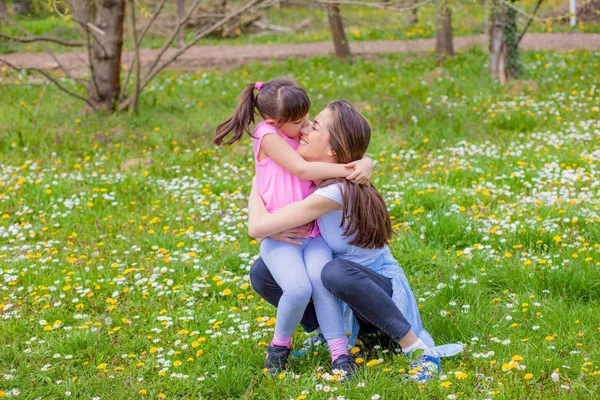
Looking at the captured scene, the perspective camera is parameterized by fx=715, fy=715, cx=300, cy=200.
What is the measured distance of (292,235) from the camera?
3416mm

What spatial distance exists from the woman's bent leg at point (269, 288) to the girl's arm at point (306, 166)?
50 cm

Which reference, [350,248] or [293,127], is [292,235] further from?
[293,127]

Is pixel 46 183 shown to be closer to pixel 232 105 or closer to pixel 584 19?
pixel 232 105

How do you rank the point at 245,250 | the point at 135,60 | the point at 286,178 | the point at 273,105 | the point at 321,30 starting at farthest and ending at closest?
the point at 321,30 < the point at 135,60 < the point at 245,250 < the point at 286,178 < the point at 273,105

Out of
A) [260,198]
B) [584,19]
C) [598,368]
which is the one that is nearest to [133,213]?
[260,198]

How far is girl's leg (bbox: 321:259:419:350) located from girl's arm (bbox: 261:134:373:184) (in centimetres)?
41

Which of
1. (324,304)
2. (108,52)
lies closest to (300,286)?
(324,304)

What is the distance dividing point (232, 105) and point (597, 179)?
18.3 feet

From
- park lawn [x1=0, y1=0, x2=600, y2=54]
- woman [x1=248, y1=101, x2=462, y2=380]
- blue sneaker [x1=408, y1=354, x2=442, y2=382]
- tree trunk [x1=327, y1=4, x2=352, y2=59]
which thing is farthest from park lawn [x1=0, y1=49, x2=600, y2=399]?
park lawn [x1=0, y1=0, x2=600, y2=54]

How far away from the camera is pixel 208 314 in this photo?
13.7 feet

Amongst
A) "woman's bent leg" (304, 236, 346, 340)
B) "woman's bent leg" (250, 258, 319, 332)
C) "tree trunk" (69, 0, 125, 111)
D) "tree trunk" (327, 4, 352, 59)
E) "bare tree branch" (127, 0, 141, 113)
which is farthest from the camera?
"tree trunk" (327, 4, 352, 59)

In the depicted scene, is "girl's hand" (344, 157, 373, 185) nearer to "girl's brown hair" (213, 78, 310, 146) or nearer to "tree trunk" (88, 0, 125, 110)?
"girl's brown hair" (213, 78, 310, 146)

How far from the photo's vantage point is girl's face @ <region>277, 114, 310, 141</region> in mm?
3473

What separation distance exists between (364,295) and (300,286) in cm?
29
